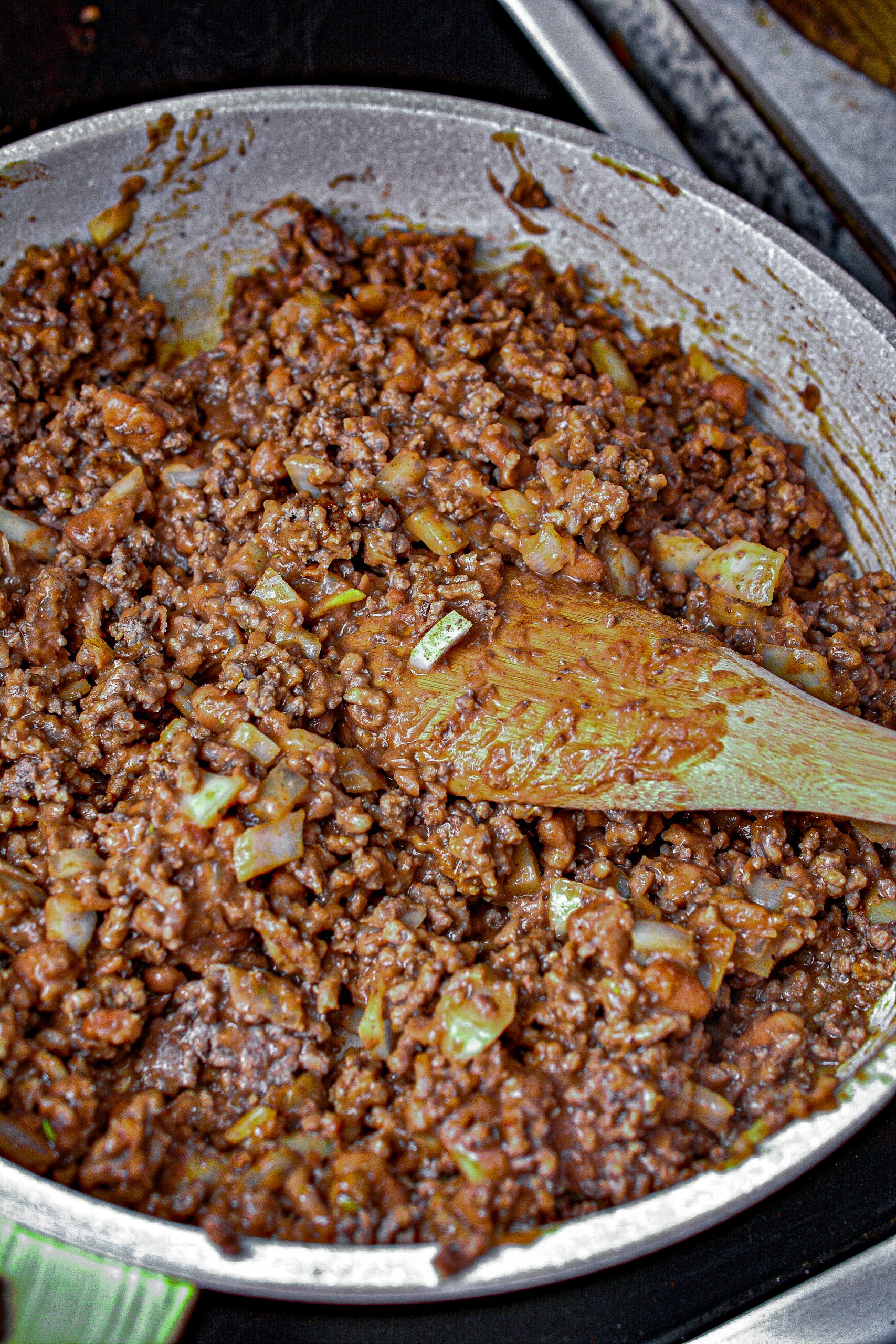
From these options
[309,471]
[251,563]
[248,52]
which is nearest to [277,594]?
[251,563]

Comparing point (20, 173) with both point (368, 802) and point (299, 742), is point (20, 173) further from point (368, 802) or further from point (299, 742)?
point (368, 802)

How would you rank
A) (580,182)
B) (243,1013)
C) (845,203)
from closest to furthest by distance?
(243,1013)
(580,182)
(845,203)

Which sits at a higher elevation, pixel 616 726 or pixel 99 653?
pixel 99 653

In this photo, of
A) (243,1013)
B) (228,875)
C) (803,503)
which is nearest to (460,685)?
(228,875)

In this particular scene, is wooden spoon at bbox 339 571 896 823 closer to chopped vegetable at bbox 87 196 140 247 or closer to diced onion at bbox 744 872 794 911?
diced onion at bbox 744 872 794 911

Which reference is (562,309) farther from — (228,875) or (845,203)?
(228,875)
